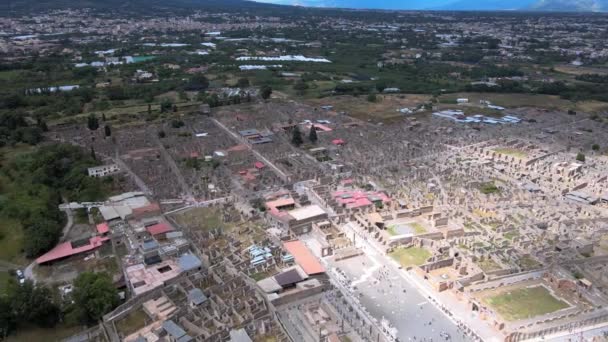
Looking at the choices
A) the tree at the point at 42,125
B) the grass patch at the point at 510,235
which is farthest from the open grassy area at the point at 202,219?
the tree at the point at 42,125

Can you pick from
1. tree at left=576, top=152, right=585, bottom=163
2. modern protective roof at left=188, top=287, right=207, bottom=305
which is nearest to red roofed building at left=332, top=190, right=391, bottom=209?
modern protective roof at left=188, top=287, right=207, bottom=305

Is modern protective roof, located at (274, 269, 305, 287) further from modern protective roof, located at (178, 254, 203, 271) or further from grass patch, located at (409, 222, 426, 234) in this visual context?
grass patch, located at (409, 222, 426, 234)

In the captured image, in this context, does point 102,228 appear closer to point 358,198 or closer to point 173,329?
point 173,329

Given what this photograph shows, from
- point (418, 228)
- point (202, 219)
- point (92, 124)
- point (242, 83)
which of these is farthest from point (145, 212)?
point (242, 83)

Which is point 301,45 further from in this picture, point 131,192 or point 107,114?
point 131,192

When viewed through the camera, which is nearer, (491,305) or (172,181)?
(491,305)

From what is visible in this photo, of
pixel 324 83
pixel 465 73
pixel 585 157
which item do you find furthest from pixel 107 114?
pixel 465 73
